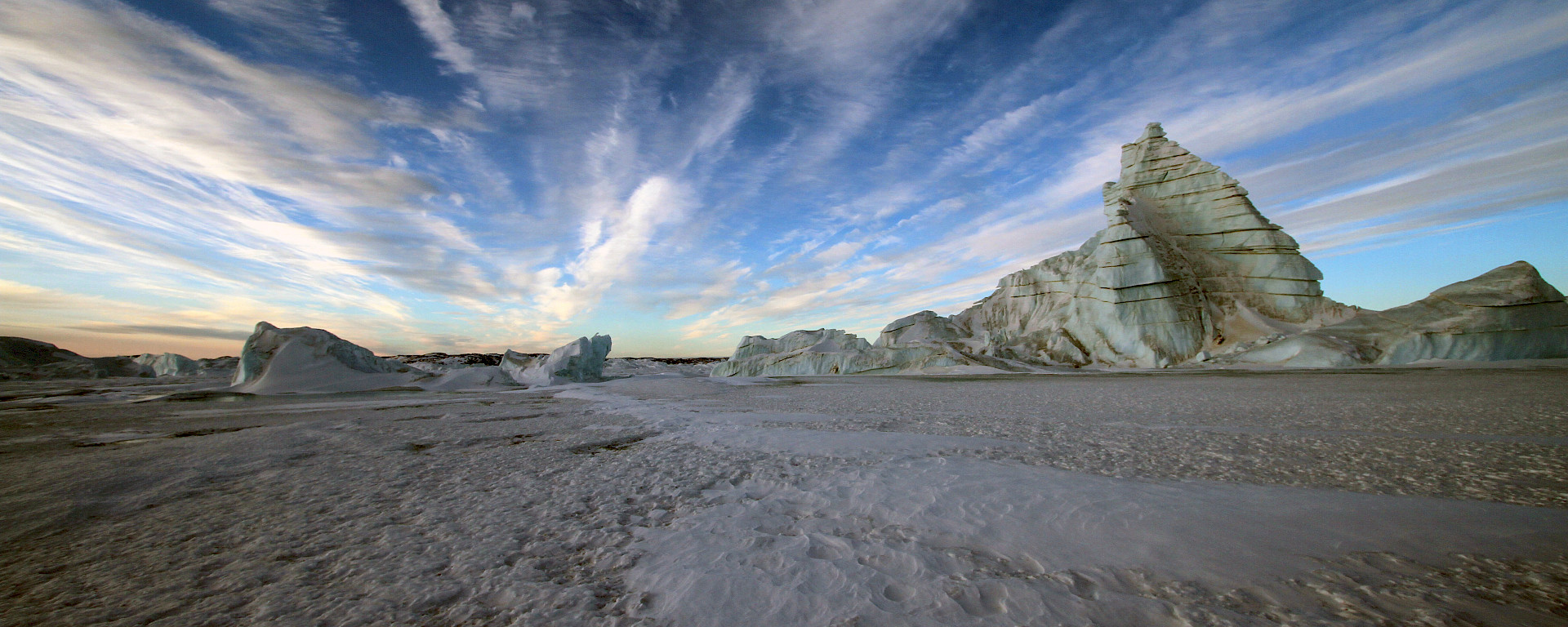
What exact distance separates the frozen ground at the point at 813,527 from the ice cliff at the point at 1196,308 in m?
19.6

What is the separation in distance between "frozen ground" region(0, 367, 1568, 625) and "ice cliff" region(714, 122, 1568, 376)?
64.3 ft

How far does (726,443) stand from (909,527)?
9.02 feet

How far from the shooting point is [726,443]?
16.5 ft

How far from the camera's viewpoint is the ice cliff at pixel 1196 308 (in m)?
17.9

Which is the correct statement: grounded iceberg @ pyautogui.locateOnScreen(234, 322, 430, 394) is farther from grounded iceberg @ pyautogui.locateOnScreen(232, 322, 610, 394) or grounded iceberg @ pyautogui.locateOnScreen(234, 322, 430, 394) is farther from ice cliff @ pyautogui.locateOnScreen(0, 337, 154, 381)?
ice cliff @ pyautogui.locateOnScreen(0, 337, 154, 381)

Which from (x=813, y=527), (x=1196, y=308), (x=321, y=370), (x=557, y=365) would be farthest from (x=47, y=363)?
(x=1196, y=308)

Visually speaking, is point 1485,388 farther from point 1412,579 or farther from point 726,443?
point 726,443

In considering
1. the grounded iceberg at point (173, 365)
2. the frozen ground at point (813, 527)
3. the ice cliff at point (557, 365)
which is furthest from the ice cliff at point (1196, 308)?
the grounded iceberg at point (173, 365)

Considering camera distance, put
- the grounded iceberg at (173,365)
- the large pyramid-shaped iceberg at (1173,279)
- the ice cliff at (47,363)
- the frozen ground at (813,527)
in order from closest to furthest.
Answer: the frozen ground at (813,527)
the ice cliff at (47,363)
the large pyramid-shaped iceberg at (1173,279)
the grounded iceberg at (173,365)

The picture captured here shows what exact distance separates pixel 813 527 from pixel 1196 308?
3013cm

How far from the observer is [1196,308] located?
2498cm

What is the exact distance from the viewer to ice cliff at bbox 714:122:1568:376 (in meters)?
17.9

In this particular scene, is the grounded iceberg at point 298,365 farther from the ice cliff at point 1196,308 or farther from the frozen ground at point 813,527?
the ice cliff at point 1196,308

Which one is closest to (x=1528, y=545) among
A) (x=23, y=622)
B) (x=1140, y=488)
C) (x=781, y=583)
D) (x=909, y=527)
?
(x=1140, y=488)
